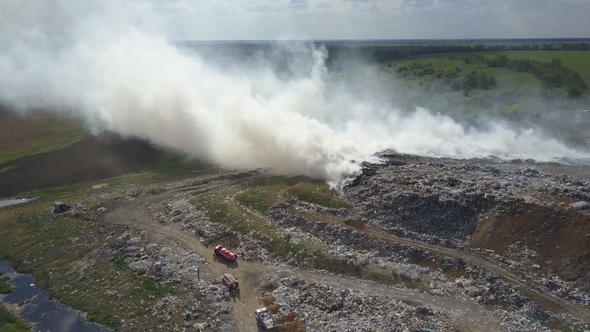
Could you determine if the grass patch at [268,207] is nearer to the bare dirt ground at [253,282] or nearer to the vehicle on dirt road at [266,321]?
the bare dirt ground at [253,282]

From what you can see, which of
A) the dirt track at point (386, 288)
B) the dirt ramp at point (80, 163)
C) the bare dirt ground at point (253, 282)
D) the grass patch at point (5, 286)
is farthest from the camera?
the dirt ramp at point (80, 163)

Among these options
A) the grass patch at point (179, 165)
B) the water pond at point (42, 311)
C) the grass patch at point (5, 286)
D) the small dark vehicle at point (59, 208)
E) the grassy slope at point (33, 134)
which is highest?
the grassy slope at point (33, 134)

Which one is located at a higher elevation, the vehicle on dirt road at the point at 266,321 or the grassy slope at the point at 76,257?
the grassy slope at the point at 76,257

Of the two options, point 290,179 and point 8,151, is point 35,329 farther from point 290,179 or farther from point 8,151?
point 8,151

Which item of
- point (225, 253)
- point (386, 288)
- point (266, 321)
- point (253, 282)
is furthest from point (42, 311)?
point (386, 288)

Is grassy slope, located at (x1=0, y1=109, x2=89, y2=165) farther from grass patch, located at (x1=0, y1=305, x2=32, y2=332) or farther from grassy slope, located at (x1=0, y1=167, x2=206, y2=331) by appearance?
grass patch, located at (x1=0, y1=305, x2=32, y2=332)

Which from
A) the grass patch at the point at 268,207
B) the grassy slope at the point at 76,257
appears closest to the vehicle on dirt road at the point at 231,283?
the grassy slope at the point at 76,257

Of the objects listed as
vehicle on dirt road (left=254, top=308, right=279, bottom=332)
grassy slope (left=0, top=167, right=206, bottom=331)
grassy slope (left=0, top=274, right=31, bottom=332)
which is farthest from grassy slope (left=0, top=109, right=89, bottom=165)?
vehicle on dirt road (left=254, top=308, right=279, bottom=332)
